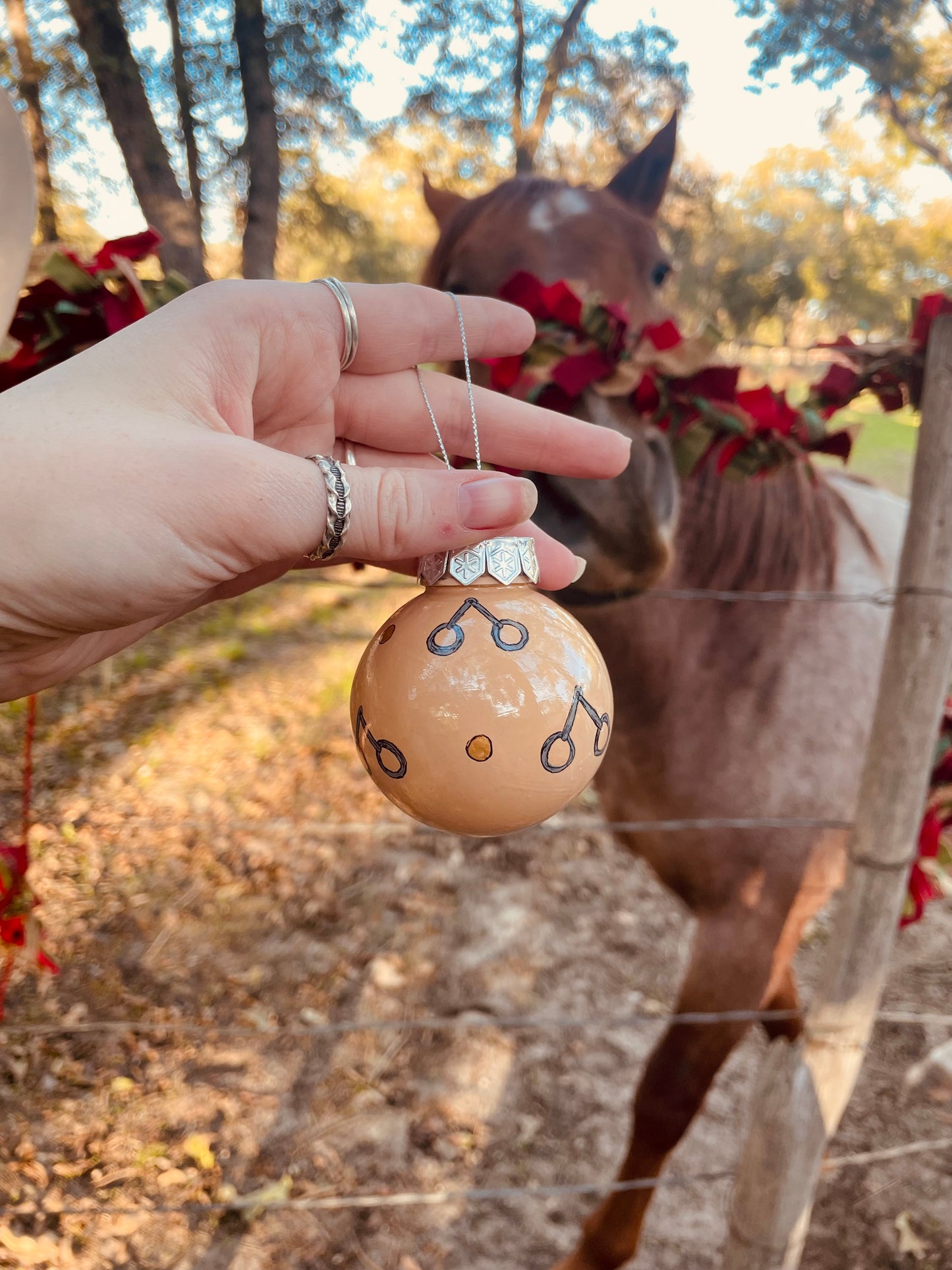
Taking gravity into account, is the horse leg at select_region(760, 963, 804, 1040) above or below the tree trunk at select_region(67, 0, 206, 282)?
below

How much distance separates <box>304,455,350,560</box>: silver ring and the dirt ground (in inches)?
24.2

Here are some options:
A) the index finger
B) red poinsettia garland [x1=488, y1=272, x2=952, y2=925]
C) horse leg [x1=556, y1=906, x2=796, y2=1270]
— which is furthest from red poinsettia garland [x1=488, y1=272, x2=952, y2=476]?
horse leg [x1=556, y1=906, x2=796, y2=1270]

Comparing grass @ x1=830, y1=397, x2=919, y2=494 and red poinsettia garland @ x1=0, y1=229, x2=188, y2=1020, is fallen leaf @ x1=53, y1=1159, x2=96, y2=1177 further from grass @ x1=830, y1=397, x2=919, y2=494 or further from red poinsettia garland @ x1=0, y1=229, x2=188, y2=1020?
grass @ x1=830, y1=397, x2=919, y2=494

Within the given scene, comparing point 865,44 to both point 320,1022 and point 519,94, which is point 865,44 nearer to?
point 519,94

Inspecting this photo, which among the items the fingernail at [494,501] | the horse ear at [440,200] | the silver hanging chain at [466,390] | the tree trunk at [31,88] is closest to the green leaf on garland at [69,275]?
the tree trunk at [31,88]

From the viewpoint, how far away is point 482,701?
817mm

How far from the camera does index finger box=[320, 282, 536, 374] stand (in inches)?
39.4

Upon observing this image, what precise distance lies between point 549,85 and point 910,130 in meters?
0.79

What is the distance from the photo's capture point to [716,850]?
1.83 m

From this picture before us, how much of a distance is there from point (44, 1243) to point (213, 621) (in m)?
3.47

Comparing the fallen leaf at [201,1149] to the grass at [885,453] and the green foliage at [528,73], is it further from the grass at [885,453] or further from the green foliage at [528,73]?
the grass at [885,453]

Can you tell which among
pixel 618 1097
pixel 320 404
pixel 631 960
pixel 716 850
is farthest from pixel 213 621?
pixel 320 404

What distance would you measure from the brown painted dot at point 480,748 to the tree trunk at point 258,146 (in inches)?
54.2

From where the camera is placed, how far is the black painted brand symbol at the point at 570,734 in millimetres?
832
